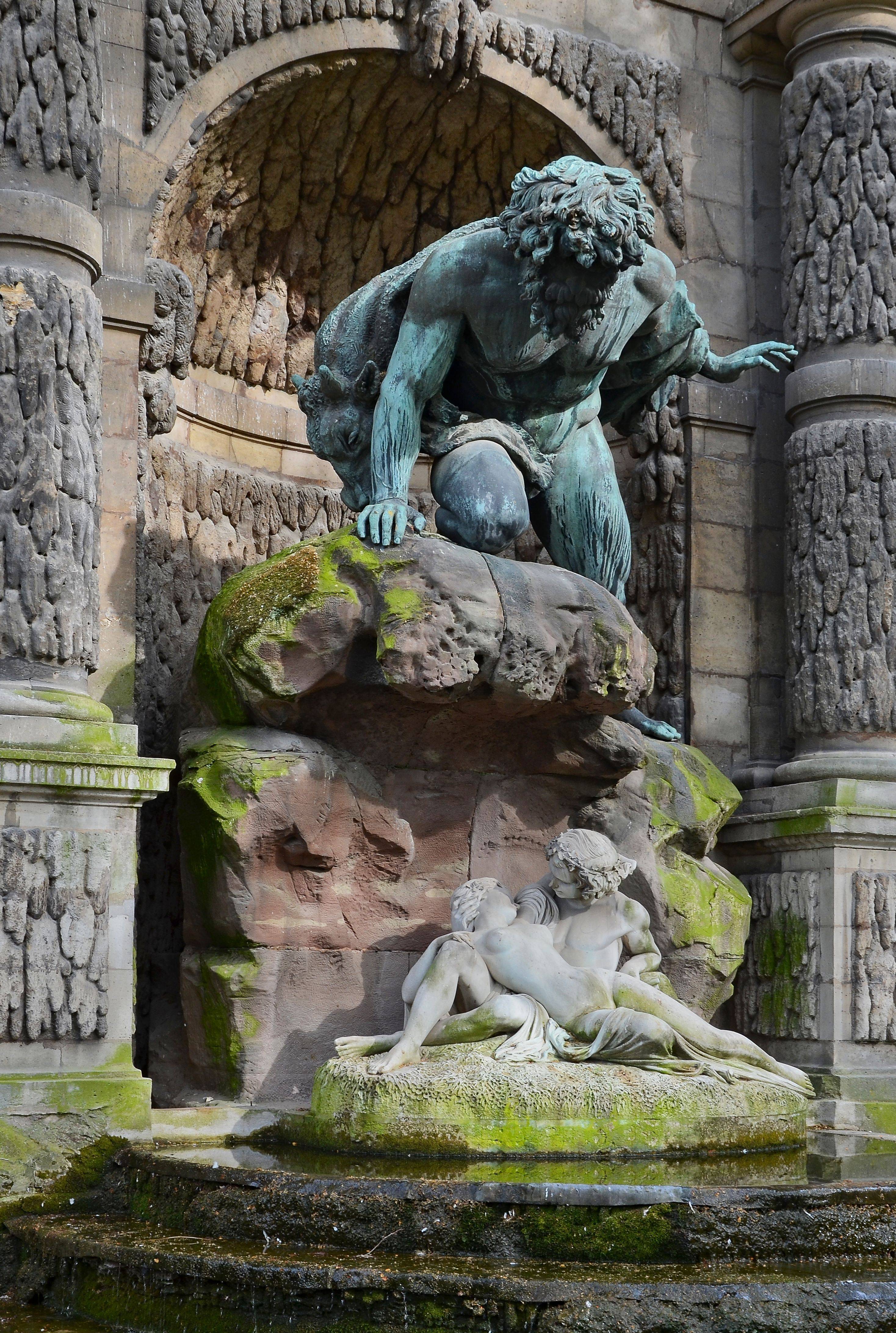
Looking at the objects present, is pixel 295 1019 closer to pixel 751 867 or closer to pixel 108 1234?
pixel 108 1234

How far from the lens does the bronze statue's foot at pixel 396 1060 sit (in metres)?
6.12

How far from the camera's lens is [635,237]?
7.05m

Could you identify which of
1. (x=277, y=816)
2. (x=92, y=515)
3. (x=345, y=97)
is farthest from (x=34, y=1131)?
(x=345, y=97)

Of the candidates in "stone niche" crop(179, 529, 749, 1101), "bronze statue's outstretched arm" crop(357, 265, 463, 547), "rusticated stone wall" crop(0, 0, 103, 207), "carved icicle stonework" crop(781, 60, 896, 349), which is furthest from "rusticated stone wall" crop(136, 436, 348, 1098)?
"carved icicle stonework" crop(781, 60, 896, 349)

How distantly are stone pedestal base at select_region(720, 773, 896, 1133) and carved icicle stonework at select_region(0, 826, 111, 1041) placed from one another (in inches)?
133

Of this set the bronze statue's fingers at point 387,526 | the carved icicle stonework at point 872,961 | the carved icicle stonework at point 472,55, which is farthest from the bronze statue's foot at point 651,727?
the carved icicle stonework at point 472,55

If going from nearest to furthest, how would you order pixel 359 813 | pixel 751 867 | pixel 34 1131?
pixel 34 1131, pixel 359 813, pixel 751 867

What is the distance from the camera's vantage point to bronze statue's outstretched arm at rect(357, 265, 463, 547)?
7.48 meters

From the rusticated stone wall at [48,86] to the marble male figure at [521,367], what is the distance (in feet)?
4.58

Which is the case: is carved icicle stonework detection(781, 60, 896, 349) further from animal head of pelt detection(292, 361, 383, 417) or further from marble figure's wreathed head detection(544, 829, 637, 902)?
marble figure's wreathed head detection(544, 829, 637, 902)

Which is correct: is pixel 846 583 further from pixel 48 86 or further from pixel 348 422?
pixel 48 86

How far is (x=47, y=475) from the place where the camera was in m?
6.82

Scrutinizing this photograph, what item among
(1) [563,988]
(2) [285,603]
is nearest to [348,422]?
(2) [285,603]

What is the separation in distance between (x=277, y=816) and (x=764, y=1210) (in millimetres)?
2588
